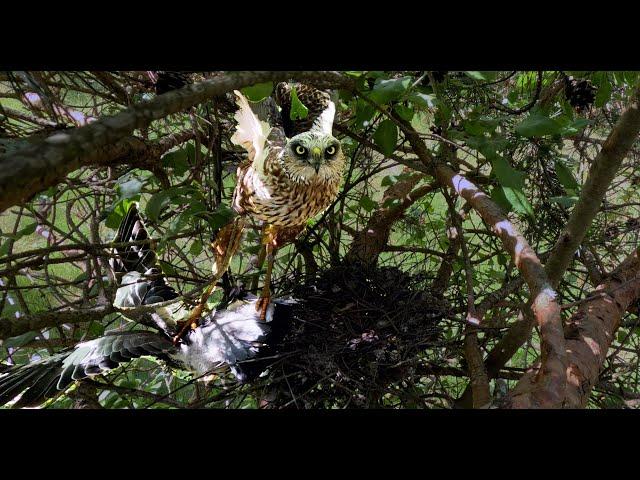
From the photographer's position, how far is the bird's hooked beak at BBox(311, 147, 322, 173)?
836 millimetres

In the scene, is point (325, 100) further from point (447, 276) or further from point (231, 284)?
point (447, 276)

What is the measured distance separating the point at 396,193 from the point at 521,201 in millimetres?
660

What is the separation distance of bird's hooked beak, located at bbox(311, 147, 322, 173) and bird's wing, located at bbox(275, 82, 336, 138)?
0.23 feet

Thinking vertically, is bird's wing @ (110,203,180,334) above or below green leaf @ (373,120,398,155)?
below

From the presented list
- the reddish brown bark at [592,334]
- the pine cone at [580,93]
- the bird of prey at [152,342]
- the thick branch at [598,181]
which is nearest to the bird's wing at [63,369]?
the bird of prey at [152,342]

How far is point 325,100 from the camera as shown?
3.10 ft

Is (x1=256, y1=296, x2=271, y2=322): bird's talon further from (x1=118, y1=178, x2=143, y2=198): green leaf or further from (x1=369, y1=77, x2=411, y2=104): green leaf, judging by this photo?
(x1=369, y1=77, x2=411, y2=104): green leaf

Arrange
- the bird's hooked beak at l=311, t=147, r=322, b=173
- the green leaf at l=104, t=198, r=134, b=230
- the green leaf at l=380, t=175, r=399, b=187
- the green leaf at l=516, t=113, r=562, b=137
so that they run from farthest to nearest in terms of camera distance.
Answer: the green leaf at l=380, t=175, r=399, b=187
the green leaf at l=104, t=198, r=134, b=230
the bird's hooked beak at l=311, t=147, r=322, b=173
the green leaf at l=516, t=113, r=562, b=137

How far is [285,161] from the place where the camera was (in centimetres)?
86

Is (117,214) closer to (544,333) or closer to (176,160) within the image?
(176,160)

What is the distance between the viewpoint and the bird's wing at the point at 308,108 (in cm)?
92

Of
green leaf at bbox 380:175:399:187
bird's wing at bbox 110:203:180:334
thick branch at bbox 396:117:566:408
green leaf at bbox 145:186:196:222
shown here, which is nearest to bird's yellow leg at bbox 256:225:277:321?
bird's wing at bbox 110:203:180:334

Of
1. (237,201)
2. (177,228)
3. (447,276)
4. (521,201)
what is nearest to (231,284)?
(237,201)

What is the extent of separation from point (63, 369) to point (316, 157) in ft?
1.62
